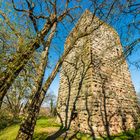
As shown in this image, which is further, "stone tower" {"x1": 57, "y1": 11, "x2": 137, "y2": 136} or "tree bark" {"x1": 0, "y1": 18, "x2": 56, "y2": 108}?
"stone tower" {"x1": 57, "y1": 11, "x2": 137, "y2": 136}

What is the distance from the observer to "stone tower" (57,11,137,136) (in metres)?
10.2

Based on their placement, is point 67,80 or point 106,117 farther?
point 67,80

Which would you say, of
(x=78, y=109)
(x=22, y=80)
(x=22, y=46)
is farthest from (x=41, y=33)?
(x=78, y=109)

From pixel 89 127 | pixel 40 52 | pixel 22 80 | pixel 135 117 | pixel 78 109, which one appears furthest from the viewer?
pixel 135 117

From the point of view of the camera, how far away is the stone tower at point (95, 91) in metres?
10.2

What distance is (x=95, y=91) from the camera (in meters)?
10.5

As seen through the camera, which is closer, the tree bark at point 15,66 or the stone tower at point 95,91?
the tree bark at point 15,66

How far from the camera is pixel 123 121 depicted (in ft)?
37.1

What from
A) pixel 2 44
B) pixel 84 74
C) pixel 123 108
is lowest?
pixel 123 108

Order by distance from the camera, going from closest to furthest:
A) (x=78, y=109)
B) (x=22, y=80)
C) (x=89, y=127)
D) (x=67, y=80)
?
(x=22, y=80) → (x=89, y=127) → (x=78, y=109) → (x=67, y=80)

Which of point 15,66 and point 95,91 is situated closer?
point 15,66

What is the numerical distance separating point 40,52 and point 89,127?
5014 mm

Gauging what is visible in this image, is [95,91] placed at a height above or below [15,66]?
above

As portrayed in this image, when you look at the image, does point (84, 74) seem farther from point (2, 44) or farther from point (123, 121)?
point (2, 44)
